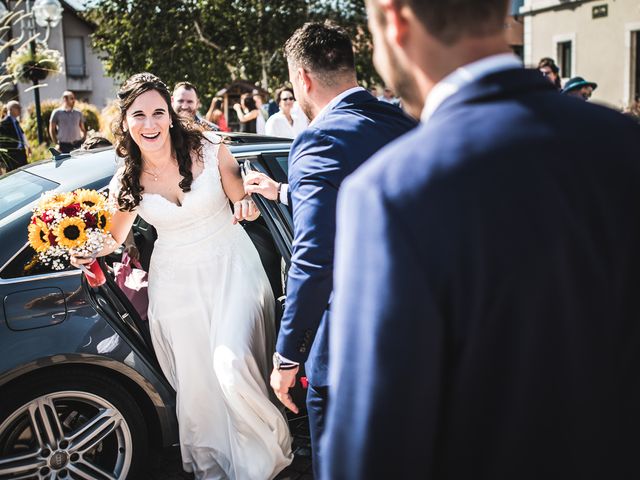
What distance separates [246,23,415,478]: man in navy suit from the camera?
2.43 metres

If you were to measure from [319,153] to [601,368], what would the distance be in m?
1.56

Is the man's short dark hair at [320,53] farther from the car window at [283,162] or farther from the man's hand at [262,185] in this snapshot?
the car window at [283,162]

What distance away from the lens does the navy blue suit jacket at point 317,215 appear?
2.42m

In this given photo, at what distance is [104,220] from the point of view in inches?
129

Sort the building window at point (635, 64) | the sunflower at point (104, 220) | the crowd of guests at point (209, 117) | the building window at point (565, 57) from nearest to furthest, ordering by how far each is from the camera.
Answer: the sunflower at point (104, 220), the crowd of guests at point (209, 117), the building window at point (635, 64), the building window at point (565, 57)

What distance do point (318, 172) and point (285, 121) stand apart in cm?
687

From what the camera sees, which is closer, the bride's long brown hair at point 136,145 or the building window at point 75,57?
the bride's long brown hair at point 136,145

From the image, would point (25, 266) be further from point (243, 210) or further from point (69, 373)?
point (243, 210)

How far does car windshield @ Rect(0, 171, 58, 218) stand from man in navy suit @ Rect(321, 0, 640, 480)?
278 centimetres

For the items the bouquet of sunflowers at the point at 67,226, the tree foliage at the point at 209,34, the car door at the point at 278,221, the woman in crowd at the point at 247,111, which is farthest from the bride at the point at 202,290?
the tree foliage at the point at 209,34

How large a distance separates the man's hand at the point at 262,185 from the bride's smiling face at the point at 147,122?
71cm

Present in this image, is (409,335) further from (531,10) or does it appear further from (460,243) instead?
(531,10)

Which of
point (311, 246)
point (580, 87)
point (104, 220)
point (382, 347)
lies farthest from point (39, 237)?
point (580, 87)

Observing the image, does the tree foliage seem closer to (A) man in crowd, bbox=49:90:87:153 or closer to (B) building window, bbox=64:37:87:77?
(B) building window, bbox=64:37:87:77
